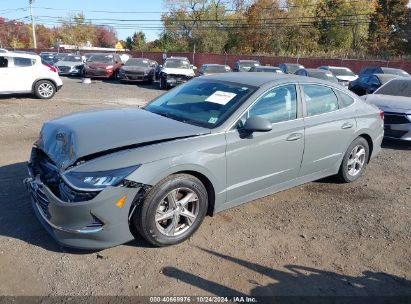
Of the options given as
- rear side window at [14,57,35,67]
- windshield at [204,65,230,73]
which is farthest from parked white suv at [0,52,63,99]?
windshield at [204,65,230,73]

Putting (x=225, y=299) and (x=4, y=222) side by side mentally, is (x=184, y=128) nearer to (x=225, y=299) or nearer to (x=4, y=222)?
(x=225, y=299)

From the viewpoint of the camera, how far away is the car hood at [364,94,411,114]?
7.53 metres

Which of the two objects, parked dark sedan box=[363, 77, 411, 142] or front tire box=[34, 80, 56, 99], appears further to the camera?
front tire box=[34, 80, 56, 99]

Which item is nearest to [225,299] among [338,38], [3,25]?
[338,38]

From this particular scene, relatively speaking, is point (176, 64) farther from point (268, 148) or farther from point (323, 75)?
point (268, 148)

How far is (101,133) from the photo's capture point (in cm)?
349

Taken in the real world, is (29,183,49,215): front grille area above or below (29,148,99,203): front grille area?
below

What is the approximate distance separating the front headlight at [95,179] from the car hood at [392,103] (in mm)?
6500

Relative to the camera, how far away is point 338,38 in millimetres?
56406

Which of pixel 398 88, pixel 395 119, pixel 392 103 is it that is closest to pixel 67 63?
pixel 398 88

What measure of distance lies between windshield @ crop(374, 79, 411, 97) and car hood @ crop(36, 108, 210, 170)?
687 cm

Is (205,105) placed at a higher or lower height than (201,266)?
higher

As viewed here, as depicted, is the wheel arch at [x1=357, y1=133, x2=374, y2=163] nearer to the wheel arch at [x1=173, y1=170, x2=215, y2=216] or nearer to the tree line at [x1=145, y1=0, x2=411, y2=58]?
the wheel arch at [x1=173, y1=170, x2=215, y2=216]

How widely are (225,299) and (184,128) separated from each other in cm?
165
